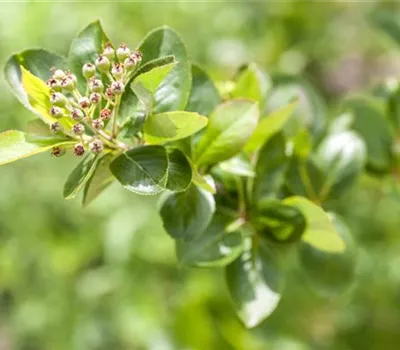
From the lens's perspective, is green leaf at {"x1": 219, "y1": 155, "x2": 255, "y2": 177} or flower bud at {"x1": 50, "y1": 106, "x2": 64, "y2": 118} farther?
green leaf at {"x1": 219, "y1": 155, "x2": 255, "y2": 177}

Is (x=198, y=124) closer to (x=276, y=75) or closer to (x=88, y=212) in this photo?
(x=276, y=75)

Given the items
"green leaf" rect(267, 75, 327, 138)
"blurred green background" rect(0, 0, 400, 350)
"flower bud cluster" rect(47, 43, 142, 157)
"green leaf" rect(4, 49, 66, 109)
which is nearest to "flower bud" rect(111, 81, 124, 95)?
"flower bud cluster" rect(47, 43, 142, 157)

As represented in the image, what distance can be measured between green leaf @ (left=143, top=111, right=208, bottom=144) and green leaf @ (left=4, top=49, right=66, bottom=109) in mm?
111

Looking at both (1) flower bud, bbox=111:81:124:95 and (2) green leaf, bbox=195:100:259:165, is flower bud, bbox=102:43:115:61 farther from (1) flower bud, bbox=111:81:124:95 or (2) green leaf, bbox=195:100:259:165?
(2) green leaf, bbox=195:100:259:165

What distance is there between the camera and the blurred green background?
1584 millimetres

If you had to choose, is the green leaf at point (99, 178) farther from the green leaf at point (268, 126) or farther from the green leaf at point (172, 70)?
the green leaf at point (268, 126)

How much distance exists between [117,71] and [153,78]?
3 cm

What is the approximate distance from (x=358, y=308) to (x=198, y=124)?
3.66 ft

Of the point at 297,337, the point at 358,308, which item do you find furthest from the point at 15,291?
the point at 358,308

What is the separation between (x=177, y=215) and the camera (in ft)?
2.22

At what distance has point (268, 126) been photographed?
77 cm

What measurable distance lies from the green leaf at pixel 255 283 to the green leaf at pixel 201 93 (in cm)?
15

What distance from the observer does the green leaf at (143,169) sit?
1.90 ft

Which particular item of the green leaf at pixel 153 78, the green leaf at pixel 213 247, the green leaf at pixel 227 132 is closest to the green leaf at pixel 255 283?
the green leaf at pixel 213 247
